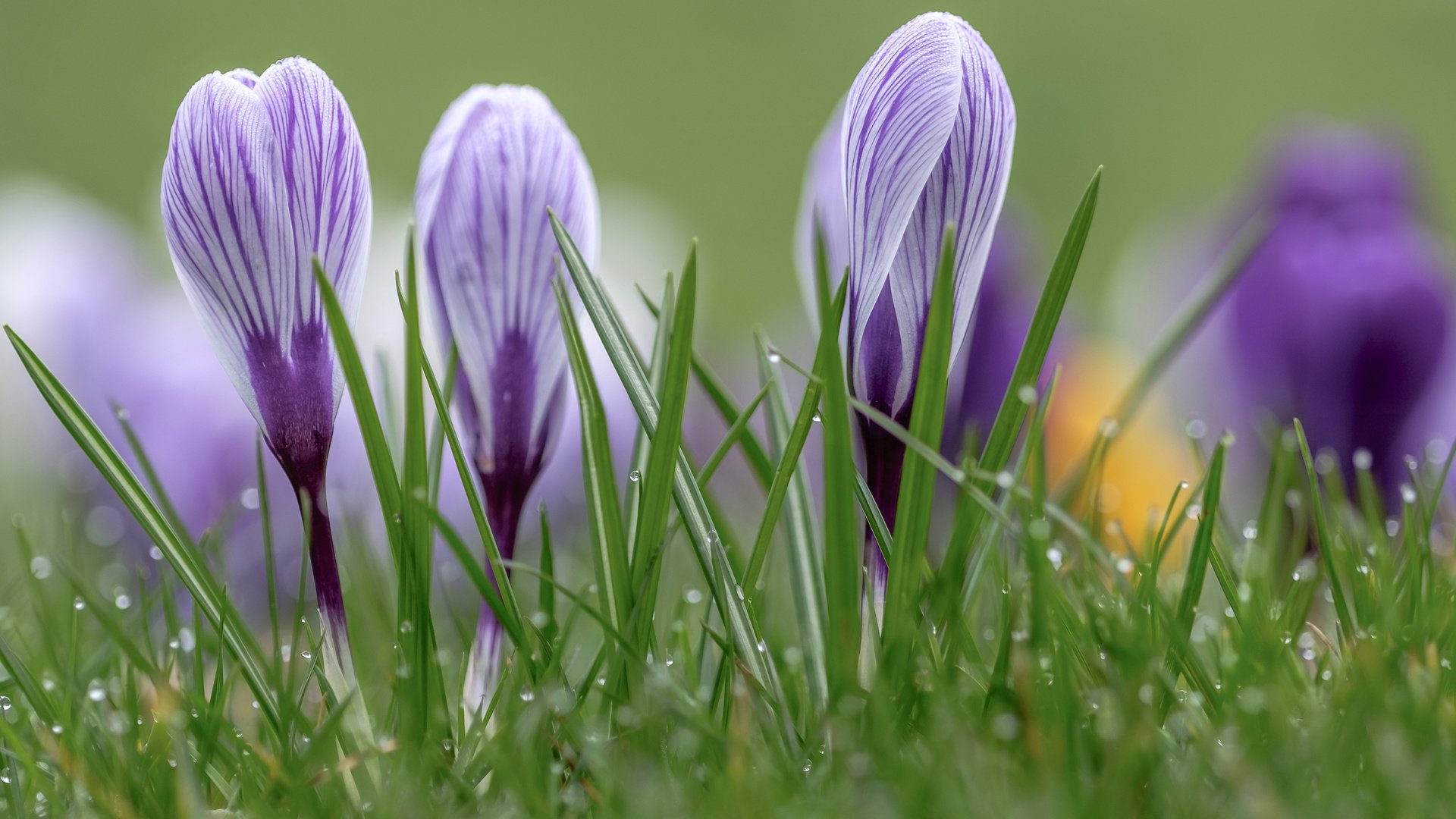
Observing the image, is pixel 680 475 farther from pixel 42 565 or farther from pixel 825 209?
pixel 42 565

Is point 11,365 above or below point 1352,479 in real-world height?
below

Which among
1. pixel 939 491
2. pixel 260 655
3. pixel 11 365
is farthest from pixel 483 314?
pixel 11 365

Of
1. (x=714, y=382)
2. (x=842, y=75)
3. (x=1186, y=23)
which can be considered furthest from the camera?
(x=1186, y=23)

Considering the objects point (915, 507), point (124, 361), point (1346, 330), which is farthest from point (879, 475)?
point (124, 361)

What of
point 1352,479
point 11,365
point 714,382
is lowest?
point 11,365

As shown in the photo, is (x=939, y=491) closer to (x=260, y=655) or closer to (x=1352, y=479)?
(x=1352, y=479)

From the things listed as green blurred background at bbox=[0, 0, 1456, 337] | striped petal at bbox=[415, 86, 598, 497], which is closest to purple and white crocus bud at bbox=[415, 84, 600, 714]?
striped petal at bbox=[415, 86, 598, 497]

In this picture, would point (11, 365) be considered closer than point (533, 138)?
No
